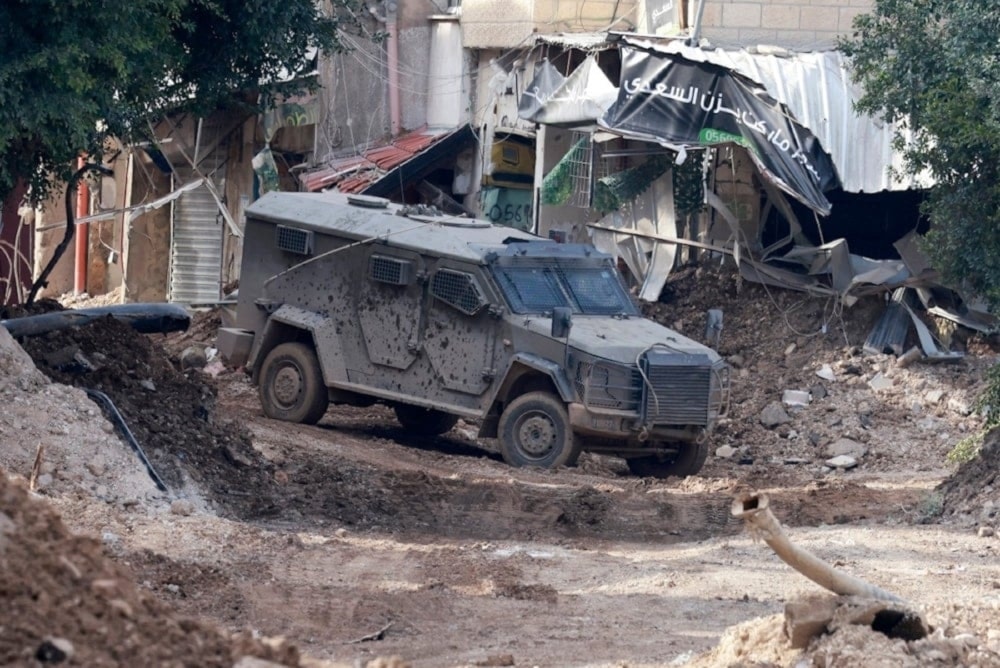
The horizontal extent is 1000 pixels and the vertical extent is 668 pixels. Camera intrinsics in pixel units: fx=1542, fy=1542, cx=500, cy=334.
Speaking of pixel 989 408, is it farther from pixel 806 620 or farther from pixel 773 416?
pixel 806 620

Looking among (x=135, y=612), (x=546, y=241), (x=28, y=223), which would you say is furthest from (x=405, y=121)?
(x=135, y=612)

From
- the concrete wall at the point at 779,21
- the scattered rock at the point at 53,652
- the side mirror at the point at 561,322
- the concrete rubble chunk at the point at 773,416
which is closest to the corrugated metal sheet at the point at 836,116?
the concrete wall at the point at 779,21

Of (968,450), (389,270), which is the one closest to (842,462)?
(968,450)

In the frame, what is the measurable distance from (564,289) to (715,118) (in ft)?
15.7

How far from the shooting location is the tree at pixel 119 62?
11.1m

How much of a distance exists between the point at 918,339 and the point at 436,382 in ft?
21.5

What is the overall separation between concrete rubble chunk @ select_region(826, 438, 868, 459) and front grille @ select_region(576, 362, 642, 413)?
11.9 ft

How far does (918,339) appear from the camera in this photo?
18.1 meters

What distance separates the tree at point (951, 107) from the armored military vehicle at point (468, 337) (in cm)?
254

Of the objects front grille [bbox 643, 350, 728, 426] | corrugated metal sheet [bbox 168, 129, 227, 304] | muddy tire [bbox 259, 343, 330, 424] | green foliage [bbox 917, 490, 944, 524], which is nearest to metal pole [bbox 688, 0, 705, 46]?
front grille [bbox 643, 350, 728, 426]

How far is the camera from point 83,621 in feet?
14.4

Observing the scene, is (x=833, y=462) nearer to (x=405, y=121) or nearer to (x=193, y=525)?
(x=193, y=525)

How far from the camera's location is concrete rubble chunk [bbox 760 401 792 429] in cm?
1723

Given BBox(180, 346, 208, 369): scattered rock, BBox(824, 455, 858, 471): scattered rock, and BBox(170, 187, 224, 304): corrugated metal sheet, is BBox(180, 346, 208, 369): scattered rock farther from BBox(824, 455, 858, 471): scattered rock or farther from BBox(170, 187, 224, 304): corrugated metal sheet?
BBox(824, 455, 858, 471): scattered rock
